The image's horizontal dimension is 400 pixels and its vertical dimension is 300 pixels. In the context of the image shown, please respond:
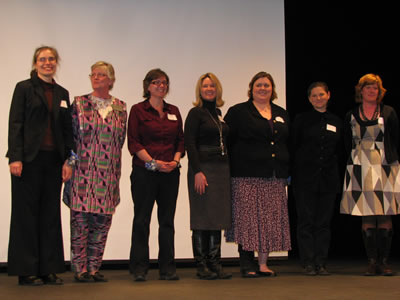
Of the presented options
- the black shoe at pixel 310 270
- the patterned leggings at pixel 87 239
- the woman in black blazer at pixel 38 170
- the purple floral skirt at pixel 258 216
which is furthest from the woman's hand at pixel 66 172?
the black shoe at pixel 310 270

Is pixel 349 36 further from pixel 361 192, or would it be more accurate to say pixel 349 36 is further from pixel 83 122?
pixel 83 122

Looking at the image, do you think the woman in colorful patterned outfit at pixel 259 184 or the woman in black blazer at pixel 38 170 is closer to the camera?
the woman in black blazer at pixel 38 170

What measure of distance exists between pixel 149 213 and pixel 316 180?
1.25 metres

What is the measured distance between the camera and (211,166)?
12.0ft

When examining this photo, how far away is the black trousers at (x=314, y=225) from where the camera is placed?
12.6 ft

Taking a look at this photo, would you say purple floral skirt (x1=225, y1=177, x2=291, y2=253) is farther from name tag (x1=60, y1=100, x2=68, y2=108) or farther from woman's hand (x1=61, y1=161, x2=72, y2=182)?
name tag (x1=60, y1=100, x2=68, y2=108)

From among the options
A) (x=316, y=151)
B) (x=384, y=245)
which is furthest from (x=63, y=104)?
(x=384, y=245)

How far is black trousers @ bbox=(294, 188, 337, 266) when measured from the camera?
383cm

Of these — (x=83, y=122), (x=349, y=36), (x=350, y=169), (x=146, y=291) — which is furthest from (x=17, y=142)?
(x=349, y=36)

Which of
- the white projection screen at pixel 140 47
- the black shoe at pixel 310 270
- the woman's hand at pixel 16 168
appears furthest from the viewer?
the white projection screen at pixel 140 47

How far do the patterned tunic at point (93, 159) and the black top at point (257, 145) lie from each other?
873 mm

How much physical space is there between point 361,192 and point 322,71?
2.09 metres

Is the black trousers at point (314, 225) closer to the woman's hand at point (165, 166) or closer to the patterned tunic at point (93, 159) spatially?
the woman's hand at point (165, 166)

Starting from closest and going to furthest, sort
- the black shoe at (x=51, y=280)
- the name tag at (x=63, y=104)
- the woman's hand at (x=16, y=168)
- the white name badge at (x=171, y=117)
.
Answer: the woman's hand at (x=16, y=168)
the black shoe at (x=51, y=280)
the name tag at (x=63, y=104)
the white name badge at (x=171, y=117)
